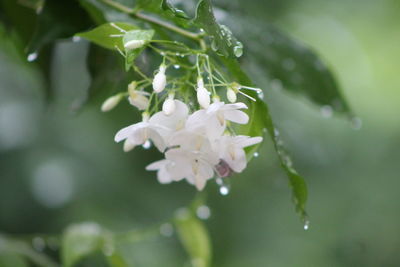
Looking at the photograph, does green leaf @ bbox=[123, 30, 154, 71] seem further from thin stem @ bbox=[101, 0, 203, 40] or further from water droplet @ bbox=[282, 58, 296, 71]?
water droplet @ bbox=[282, 58, 296, 71]

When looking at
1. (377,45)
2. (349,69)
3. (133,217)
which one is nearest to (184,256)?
(133,217)

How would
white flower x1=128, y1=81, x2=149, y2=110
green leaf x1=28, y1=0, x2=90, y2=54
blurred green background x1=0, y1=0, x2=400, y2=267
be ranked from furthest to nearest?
1. blurred green background x1=0, y1=0, x2=400, y2=267
2. green leaf x1=28, y1=0, x2=90, y2=54
3. white flower x1=128, y1=81, x2=149, y2=110

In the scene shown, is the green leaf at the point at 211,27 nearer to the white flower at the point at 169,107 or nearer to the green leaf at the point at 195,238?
the white flower at the point at 169,107

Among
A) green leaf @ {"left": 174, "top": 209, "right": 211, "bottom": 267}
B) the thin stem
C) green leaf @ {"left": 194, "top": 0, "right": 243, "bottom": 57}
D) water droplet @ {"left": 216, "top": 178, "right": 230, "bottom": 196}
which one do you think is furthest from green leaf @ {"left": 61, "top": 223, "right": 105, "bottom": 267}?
green leaf @ {"left": 194, "top": 0, "right": 243, "bottom": 57}

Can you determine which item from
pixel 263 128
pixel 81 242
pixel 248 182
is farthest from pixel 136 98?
pixel 248 182

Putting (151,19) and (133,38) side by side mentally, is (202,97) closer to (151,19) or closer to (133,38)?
(133,38)
